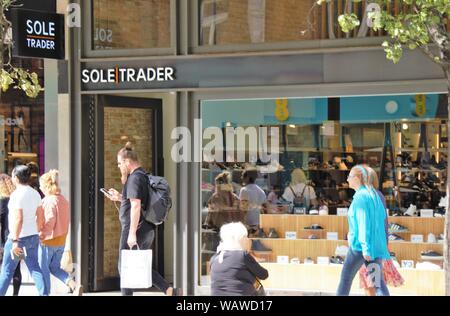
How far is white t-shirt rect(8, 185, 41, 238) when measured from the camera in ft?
35.8

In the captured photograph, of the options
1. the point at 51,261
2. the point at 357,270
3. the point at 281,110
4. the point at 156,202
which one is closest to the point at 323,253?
the point at 357,270

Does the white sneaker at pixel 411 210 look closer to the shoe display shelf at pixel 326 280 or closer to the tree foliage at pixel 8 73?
the shoe display shelf at pixel 326 280

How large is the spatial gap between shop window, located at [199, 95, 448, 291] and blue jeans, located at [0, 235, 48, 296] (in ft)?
7.50

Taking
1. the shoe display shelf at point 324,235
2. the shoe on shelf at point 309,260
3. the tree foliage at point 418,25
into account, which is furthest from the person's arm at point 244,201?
the tree foliage at point 418,25

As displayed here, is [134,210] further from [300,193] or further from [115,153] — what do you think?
[115,153]

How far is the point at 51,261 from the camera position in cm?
1129

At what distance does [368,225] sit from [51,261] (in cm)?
406

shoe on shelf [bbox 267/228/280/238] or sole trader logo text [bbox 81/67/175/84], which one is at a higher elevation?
sole trader logo text [bbox 81/67/175/84]

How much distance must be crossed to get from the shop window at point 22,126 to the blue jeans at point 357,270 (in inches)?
200

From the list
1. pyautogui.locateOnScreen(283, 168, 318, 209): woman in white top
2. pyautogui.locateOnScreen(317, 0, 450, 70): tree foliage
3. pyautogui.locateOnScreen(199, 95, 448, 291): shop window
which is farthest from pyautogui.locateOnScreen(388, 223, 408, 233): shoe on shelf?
A: pyautogui.locateOnScreen(317, 0, 450, 70): tree foliage

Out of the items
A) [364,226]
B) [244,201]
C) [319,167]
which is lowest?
[364,226]

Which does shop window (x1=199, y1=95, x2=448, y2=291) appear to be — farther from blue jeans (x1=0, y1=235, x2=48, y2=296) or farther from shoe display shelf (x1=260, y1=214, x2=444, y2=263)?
blue jeans (x1=0, y1=235, x2=48, y2=296)

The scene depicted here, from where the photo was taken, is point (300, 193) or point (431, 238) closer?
point (431, 238)

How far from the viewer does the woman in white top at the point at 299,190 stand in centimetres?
1182
